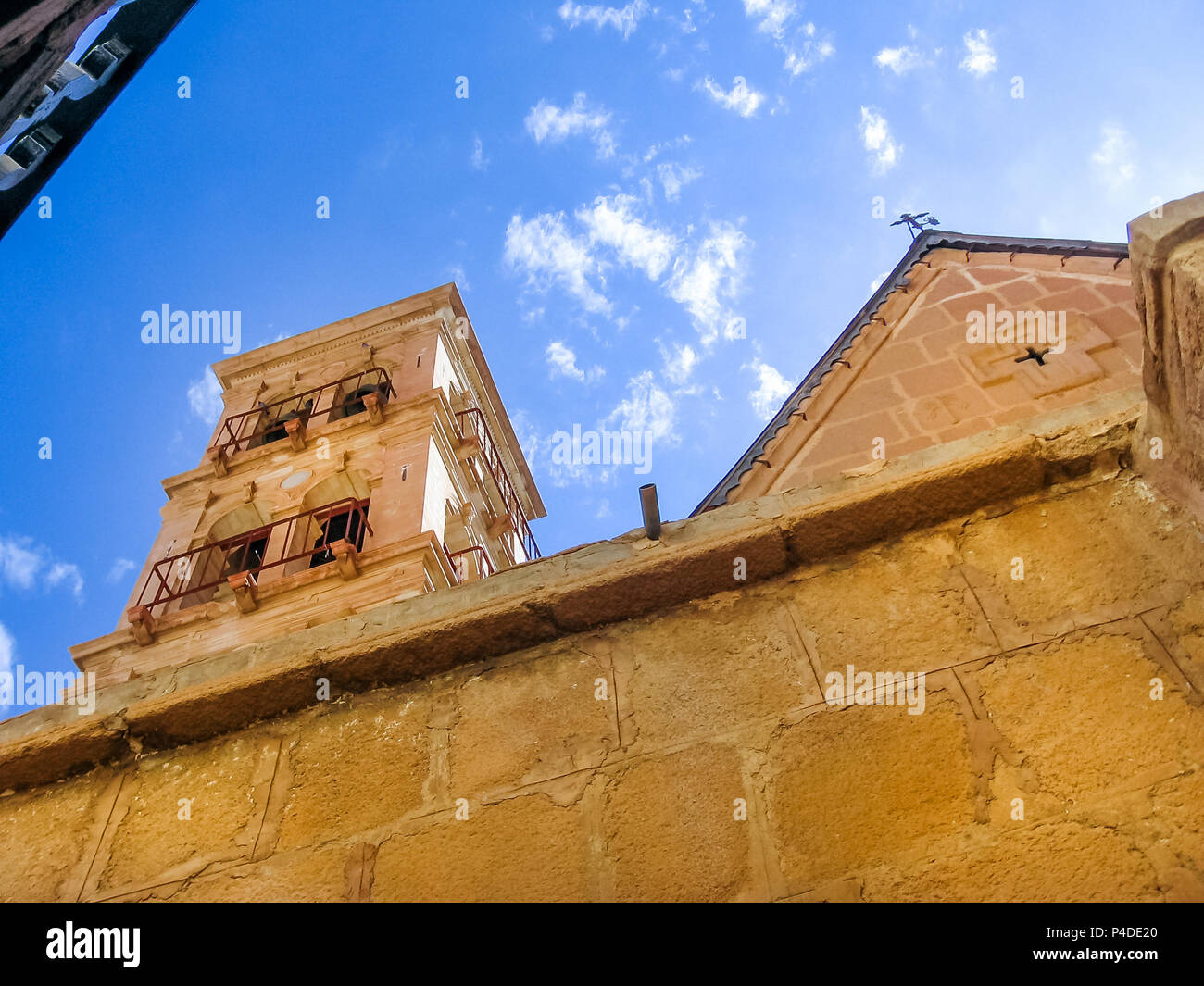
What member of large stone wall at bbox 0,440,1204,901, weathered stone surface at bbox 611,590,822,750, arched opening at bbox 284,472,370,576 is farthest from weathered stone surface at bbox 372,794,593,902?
arched opening at bbox 284,472,370,576

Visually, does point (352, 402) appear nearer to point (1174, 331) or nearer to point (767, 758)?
point (767, 758)

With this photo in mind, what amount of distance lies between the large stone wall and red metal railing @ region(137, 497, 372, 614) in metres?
15.9

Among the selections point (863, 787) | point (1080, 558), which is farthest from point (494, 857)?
point (1080, 558)

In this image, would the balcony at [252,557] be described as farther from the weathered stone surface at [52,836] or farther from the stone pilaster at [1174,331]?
the stone pilaster at [1174,331]

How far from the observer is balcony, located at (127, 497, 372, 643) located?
18.2 meters

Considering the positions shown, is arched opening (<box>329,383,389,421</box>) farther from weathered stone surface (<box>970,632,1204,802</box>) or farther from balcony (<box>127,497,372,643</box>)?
weathered stone surface (<box>970,632,1204,802</box>)

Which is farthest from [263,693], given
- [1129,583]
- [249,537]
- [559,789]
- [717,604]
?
[249,537]

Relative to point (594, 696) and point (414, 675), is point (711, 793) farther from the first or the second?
point (414, 675)

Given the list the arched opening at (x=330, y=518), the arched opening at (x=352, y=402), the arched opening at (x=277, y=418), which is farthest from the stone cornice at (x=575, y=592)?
the arched opening at (x=352, y=402)

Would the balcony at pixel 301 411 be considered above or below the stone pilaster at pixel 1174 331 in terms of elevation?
above

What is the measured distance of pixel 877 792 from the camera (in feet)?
7.24

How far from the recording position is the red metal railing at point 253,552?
18.8 meters

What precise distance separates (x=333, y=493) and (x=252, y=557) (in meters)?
2.23

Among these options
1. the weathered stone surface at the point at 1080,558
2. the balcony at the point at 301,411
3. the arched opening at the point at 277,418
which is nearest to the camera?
the weathered stone surface at the point at 1080,558
